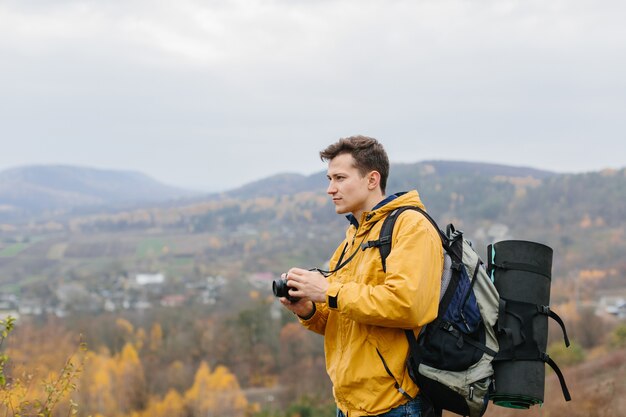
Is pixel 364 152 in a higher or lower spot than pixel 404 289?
higher

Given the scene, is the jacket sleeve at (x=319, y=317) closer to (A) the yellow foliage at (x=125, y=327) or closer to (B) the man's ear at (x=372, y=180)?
(B) the man's ear at (x=372, y=180)

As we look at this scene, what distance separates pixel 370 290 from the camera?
8.38 feet

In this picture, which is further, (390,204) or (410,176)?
(410,176)

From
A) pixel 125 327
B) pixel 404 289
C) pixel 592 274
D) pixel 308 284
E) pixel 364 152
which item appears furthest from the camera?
pixel 592 274

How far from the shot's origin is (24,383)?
3795 millimetres

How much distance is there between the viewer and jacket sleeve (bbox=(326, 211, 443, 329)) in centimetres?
249

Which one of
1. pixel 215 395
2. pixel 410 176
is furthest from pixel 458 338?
pixel 410 176

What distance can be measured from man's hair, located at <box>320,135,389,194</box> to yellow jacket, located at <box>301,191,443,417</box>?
171mm

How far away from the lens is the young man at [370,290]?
2.52m

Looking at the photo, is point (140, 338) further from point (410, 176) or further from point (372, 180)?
point (410, 176)

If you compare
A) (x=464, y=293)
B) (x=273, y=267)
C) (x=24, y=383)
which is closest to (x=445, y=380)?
(x=464, y=293)

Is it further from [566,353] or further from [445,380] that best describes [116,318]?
[445,380]

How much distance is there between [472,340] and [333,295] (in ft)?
1.98

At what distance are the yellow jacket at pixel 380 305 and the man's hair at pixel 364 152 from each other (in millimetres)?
171
